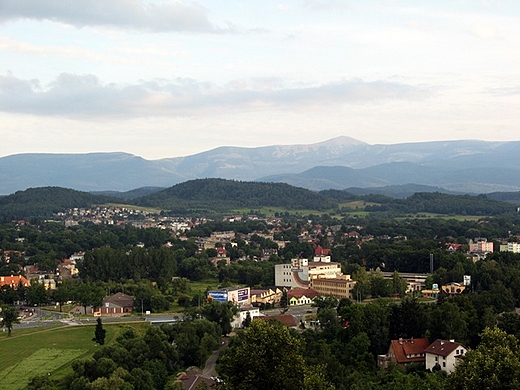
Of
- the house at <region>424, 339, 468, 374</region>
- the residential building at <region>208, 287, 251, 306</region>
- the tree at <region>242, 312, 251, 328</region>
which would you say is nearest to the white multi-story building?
the residential building at <region>208, 287, 251, 306</region>

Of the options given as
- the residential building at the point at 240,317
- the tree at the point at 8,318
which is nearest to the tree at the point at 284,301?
the residential building at the point at 240,317

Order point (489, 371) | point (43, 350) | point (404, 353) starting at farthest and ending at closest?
point (43, 350), point (404, 353), point (489, 371)

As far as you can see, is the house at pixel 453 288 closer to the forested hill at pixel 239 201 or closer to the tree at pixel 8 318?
the tree at pixel 8 318

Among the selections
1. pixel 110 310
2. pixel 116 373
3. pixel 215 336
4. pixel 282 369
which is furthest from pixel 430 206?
pixel 282 369

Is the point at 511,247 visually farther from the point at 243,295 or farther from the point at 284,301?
the point at 243,295

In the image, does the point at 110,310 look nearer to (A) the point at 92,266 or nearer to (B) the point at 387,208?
(A) the point at 92,266

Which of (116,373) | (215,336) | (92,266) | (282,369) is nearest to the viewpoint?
(282,369)

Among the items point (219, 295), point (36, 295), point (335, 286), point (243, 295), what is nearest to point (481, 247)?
point (335, 286)

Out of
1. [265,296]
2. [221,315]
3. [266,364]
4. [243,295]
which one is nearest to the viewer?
[266,364]
